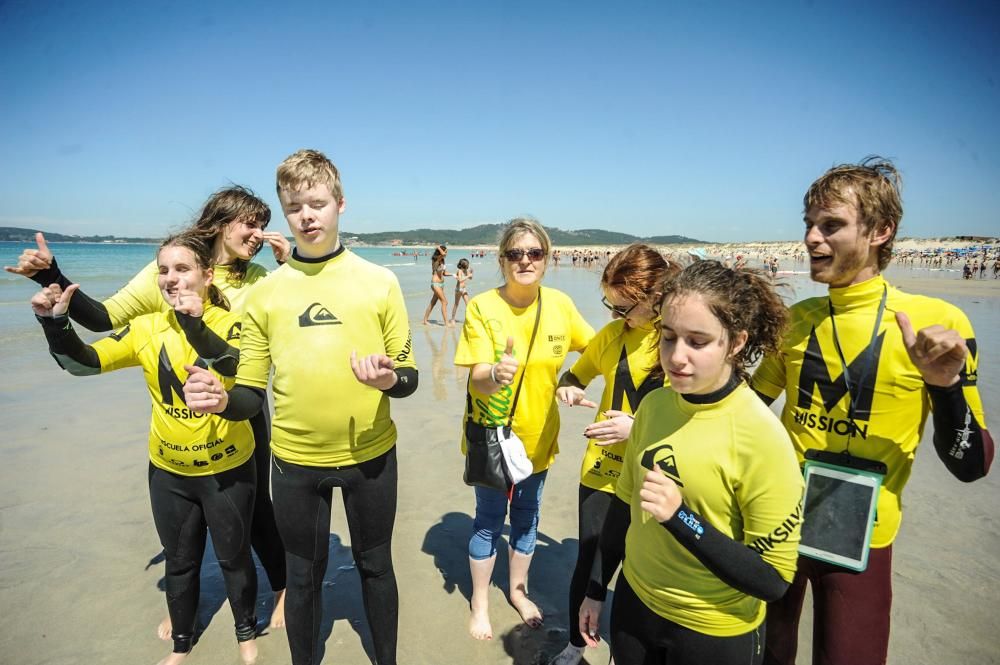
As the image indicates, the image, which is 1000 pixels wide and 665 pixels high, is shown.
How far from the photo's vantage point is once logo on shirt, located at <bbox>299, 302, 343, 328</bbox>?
2.48 meters

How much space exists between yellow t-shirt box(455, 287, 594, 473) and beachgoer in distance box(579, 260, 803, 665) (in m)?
1.11

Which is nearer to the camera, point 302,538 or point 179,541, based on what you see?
point 302,538

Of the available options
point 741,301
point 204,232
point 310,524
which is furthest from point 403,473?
point 741,301

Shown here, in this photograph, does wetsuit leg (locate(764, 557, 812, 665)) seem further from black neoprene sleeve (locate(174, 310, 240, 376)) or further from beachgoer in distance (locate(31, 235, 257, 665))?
black neoprene sleeve (locate(174, 310, 240, 376))

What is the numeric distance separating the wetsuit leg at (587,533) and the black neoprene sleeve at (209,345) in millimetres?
2148

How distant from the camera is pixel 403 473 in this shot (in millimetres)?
5523

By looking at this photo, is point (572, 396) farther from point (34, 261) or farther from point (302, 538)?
point (34, 261)

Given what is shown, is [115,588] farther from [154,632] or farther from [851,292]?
A: [851,292]

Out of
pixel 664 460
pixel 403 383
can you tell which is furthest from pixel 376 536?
pixel 664 460

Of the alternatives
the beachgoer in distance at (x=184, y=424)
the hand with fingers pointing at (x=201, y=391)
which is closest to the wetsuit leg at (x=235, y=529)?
the beachgoer in distance at (x=184, y=424)

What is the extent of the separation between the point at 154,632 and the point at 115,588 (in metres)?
0.69

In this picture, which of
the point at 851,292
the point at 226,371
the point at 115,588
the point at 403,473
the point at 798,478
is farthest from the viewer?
the point at 403,473

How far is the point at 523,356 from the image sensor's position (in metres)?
3.05

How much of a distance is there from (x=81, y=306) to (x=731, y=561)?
11.6ft
